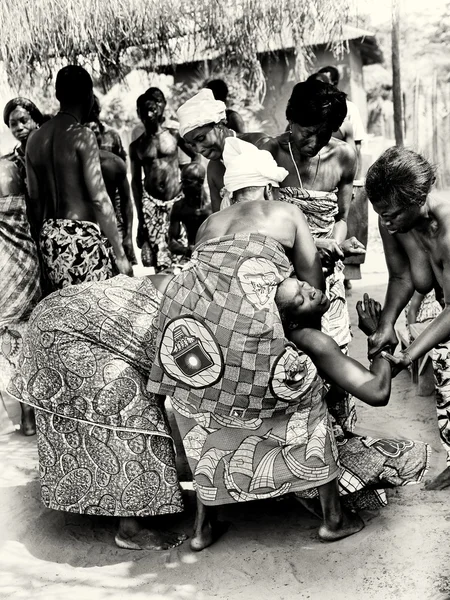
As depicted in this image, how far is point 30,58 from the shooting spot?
6531mm

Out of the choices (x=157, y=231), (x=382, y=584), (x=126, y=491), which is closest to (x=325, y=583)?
(x=382, y=584)

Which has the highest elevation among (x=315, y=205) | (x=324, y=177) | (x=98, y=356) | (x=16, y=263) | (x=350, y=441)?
(x=324, y=177)

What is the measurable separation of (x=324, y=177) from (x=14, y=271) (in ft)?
6.51

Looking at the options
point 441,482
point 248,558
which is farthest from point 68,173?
point 441,482

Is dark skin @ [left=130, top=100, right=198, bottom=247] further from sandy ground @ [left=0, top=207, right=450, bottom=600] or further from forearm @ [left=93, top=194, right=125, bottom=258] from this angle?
sandy ground @ [left=0, top=207, right=450, bottom=600]

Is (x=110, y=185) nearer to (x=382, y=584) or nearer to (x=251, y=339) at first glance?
(x=251, y=339)

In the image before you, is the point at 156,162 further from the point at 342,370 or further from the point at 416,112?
the point at 416,112

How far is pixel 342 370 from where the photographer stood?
299 centimetres

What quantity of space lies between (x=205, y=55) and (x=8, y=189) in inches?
151

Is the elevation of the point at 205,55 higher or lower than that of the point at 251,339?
higher

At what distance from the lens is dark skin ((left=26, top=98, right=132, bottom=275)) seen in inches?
175

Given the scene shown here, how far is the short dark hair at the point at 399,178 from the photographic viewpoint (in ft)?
9.59

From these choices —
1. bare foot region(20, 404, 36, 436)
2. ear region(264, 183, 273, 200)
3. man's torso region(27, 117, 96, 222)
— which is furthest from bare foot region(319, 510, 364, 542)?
man's torso region(27, 117, 96, 222)

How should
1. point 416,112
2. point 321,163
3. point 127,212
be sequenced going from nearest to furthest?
point 321,163, point 127,212, point 416,112
